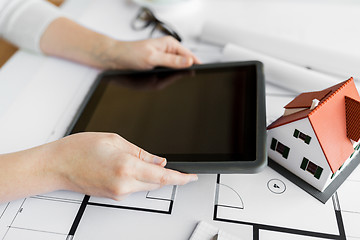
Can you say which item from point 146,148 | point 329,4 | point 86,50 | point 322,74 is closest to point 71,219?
point 146,148

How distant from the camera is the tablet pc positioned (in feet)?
1.66

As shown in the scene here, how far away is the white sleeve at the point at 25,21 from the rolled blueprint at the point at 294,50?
389mm

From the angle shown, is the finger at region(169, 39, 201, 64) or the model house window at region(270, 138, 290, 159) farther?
the finger at region(169, 39, 201, 64)

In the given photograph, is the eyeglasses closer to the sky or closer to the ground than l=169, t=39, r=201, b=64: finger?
closer to the ground

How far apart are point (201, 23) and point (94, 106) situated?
15.4 inches

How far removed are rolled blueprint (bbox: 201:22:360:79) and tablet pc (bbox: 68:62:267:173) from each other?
0.38 feet

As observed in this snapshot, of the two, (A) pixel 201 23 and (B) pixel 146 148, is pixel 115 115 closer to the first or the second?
(B) pixel 146 148

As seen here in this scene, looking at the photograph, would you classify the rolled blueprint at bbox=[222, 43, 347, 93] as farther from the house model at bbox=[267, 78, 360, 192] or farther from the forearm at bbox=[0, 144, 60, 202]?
the forearm at bbox=[0, 144, 60, 202]

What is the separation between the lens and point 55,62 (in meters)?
0.79

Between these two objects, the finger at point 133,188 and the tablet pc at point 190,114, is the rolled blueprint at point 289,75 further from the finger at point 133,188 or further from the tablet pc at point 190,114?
the finger at point 133,188

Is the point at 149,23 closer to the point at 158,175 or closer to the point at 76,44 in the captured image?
the point at 76,44

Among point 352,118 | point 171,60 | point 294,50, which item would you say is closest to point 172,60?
point 171,60

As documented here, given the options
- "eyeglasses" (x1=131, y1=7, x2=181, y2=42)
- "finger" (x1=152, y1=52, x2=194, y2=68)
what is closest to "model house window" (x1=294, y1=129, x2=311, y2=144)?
"finger" (x1=152, y1=52, x2=194, y2=68)

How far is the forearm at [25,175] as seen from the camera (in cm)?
51
